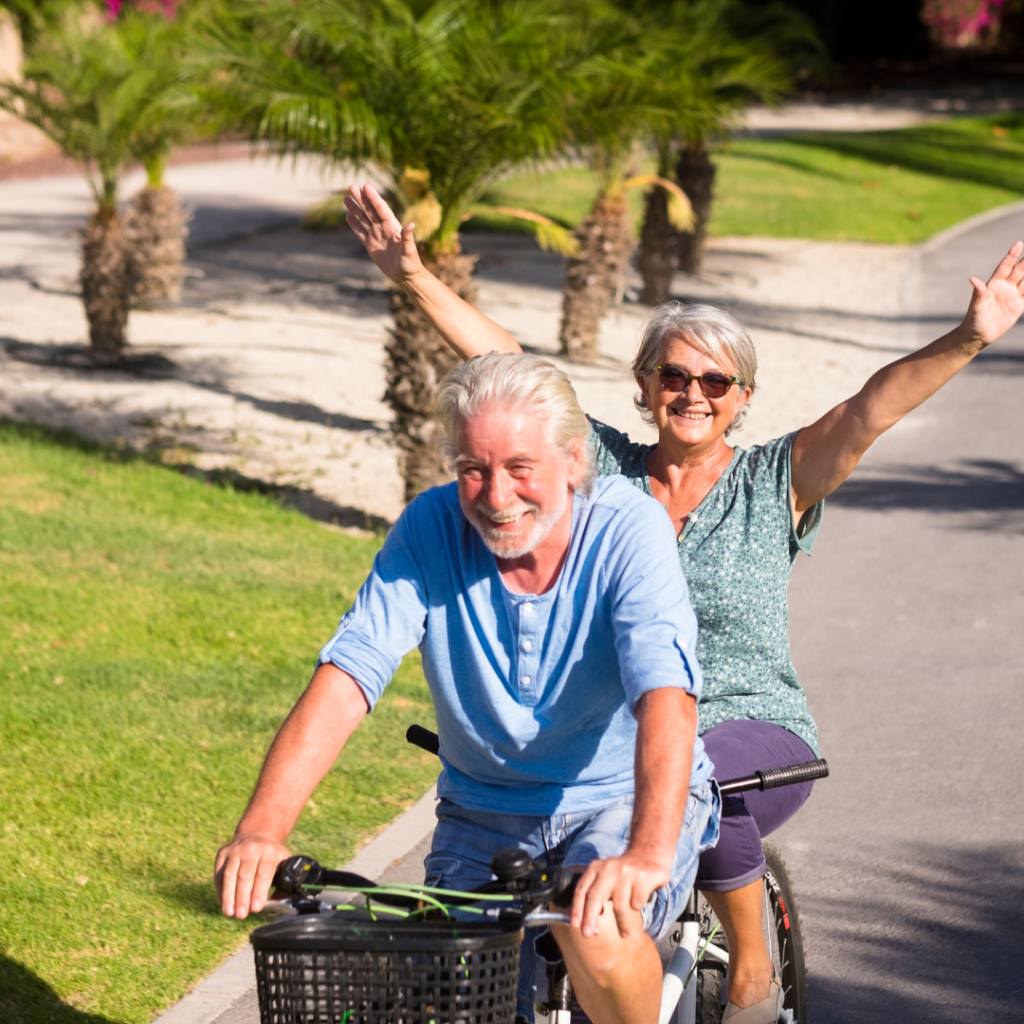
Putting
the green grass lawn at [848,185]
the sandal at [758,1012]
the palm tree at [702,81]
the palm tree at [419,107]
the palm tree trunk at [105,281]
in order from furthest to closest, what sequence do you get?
the green grass lawn at [848,185], the palm tree at [702,81], the palm tree trunk at [105,281], the palm tree at [419,107], the sandal at [758,1012]

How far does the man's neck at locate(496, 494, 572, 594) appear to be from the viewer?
2.62m

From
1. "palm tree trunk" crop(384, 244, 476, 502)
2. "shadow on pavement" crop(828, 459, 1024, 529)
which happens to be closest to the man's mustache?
"palm tree trunk" crop(384, 244, 476, 502)

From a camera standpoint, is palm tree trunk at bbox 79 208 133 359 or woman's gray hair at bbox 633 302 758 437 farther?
palm tree trunk at bbox 79 208 133 359

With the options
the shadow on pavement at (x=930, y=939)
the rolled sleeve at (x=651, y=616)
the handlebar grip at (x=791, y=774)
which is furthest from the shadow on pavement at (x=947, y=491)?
the rolled sleeve at (x=651, y=616)

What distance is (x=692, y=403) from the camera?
3301 mm

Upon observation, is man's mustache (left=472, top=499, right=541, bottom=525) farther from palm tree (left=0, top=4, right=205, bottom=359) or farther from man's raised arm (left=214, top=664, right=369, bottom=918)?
palm tree (left=0, top=4, right=205, bottom=359)

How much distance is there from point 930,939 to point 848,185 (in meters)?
26.9

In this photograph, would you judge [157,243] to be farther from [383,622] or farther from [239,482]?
[383,622]

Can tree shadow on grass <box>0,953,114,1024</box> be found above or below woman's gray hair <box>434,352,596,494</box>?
below

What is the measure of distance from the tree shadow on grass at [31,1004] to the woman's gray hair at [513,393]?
2.16 metres

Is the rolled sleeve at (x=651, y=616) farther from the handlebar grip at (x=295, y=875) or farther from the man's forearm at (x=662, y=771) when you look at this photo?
the handlebar grip at (x=295, y=875)

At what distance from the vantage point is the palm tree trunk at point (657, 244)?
1703cm

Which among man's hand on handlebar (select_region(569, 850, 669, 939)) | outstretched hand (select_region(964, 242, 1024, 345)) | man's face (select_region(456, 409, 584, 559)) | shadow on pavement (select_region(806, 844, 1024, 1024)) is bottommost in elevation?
shadow on pavement (select_region(806, 844, 1024, 1024))

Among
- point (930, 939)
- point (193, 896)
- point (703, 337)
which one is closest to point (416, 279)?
point (703, 337)
